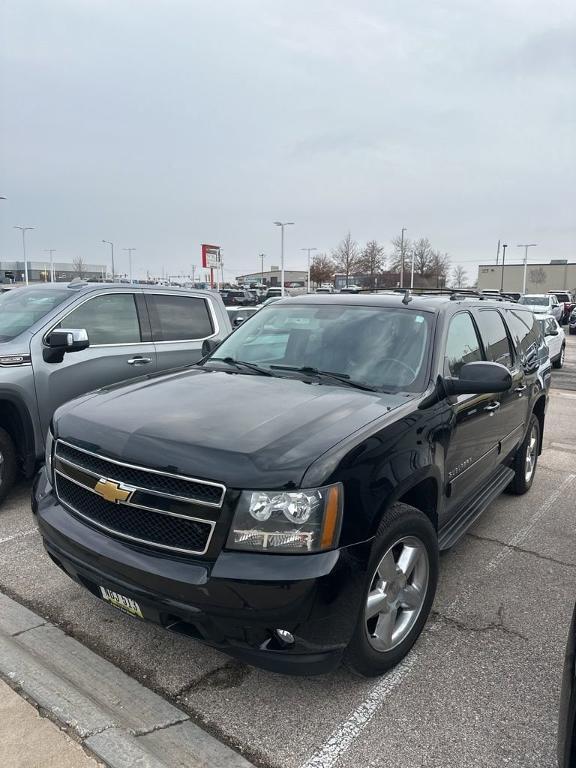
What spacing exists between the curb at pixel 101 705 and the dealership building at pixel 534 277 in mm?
90278

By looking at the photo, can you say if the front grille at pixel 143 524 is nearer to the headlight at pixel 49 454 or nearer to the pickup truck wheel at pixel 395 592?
the headlight at pixel 49 454

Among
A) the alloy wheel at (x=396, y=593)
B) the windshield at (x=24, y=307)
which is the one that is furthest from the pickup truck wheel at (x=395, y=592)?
the windshield at (x=24, y=307)

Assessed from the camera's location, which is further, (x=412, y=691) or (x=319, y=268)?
(x=319, y=268)

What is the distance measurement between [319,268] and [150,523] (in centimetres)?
9213

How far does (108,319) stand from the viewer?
5.64m

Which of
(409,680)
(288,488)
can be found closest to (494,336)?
(409,680)

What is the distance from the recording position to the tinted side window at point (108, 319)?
5.38 metres

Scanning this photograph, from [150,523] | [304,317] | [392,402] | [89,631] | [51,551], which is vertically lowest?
[89,631]

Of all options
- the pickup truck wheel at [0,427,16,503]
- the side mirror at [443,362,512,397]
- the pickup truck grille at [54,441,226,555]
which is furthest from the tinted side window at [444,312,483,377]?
the pickup truck wheel at [0,427,16,503]

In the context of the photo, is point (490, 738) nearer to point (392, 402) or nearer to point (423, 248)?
point (392, 402)

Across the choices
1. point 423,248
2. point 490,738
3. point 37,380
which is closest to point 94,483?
point 490,738

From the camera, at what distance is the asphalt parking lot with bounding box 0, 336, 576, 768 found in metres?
2.39

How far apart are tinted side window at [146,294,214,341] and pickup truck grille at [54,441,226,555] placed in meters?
3.36

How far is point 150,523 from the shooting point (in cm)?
250
